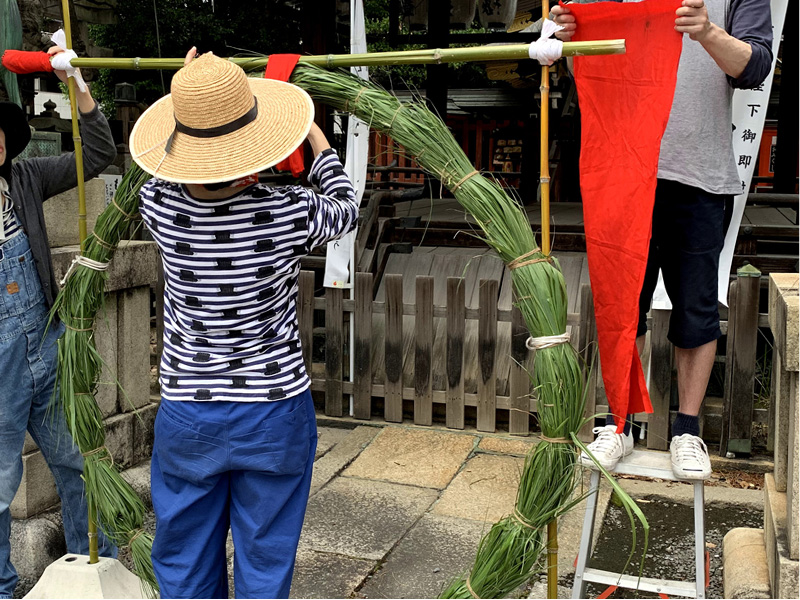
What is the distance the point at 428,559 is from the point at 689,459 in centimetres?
144

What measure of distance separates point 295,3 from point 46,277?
831cm

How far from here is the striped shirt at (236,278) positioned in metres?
2.22

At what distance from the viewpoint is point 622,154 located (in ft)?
→ 8.55

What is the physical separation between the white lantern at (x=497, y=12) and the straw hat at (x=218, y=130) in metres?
7.43

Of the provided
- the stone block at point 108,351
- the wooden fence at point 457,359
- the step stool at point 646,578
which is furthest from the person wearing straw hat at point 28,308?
the wooden fence at point 457,359

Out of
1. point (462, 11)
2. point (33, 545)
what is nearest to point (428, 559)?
point (33, 545)

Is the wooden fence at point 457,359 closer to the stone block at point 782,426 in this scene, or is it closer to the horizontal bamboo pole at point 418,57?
the stone block at point 782,426

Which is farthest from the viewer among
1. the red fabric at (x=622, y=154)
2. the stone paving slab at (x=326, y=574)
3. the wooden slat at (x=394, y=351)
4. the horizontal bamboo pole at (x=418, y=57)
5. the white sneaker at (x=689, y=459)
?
the wooden slat at (x=394, y=351)

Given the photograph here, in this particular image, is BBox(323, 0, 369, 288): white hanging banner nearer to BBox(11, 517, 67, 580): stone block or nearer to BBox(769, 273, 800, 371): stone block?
BBox(11, 517, 67, 580): stone block

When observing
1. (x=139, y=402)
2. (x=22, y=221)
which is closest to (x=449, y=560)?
(x=139, y=402)

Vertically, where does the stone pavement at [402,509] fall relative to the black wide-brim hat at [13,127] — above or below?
below

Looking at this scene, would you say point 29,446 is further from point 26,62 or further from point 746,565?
point 746,565

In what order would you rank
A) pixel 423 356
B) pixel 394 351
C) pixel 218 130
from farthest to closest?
pixel 394 351 → pixel 423 356 → pixel 218 130

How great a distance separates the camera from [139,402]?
449cm
